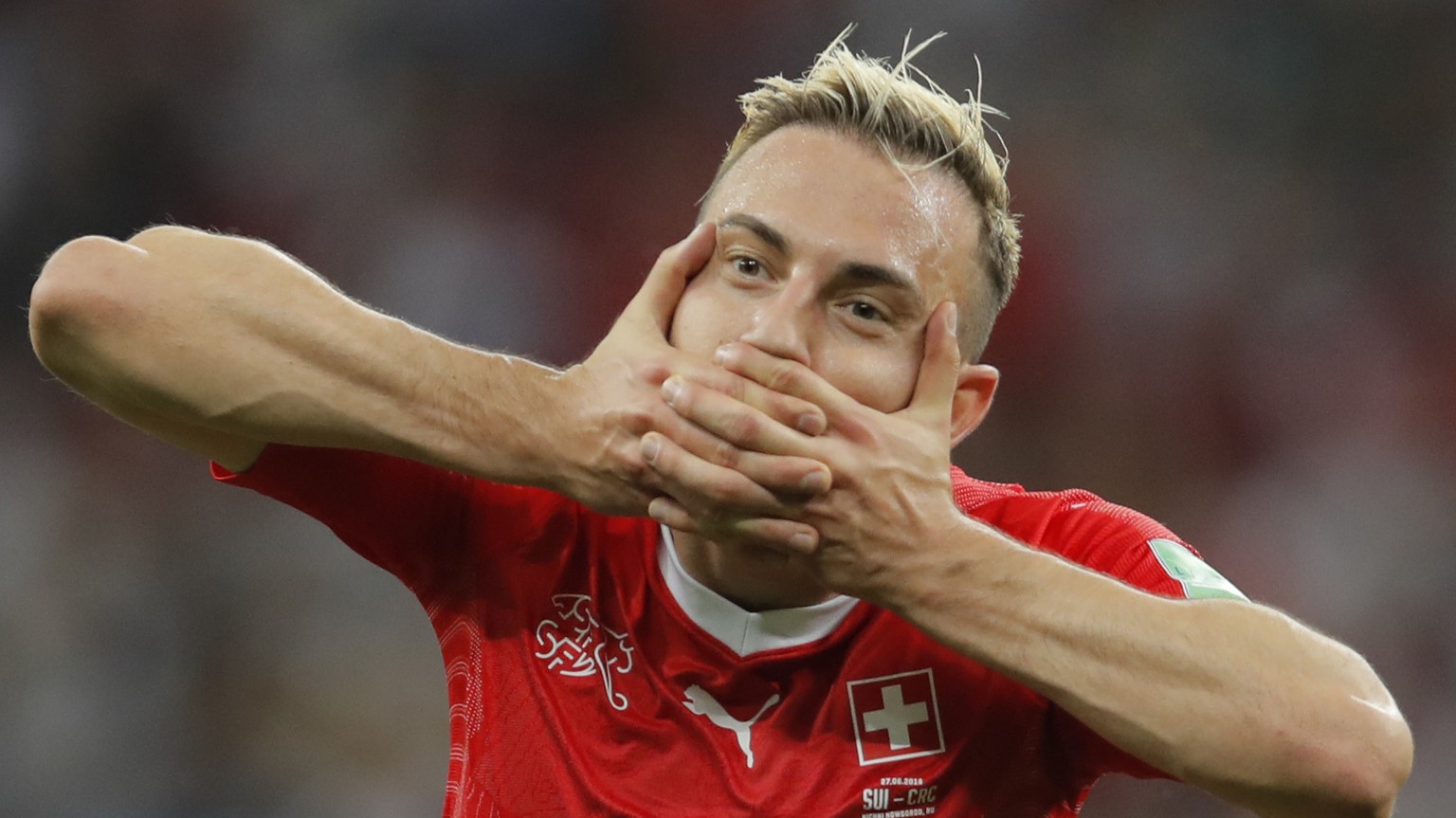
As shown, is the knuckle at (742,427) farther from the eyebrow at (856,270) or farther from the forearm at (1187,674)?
the eyebrow at (856,270)

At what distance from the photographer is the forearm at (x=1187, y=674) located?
1.95 metres

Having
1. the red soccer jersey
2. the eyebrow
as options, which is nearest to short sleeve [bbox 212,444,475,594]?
the red soccer jersey

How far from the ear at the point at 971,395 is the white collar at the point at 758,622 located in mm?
482

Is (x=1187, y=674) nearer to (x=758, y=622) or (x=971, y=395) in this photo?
(x=758, y=622)

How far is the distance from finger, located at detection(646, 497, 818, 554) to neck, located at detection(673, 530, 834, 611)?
32 cm

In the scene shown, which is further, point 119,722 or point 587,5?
point 587,5

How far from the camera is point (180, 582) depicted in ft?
17.9

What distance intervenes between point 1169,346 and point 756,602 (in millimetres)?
4024

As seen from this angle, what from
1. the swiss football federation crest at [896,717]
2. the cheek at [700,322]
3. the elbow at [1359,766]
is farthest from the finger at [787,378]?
the elbow at [1359,766]

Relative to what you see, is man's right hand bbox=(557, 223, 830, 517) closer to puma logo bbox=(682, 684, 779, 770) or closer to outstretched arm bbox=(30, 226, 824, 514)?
outstretched arm bbox=(30, 226, 824, 514)

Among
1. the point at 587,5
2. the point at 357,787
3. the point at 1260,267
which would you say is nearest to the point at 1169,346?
the point at 1260,267

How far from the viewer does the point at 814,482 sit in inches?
82.7

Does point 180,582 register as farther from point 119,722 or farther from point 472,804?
point 472,804

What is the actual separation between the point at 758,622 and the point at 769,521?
45 cm
